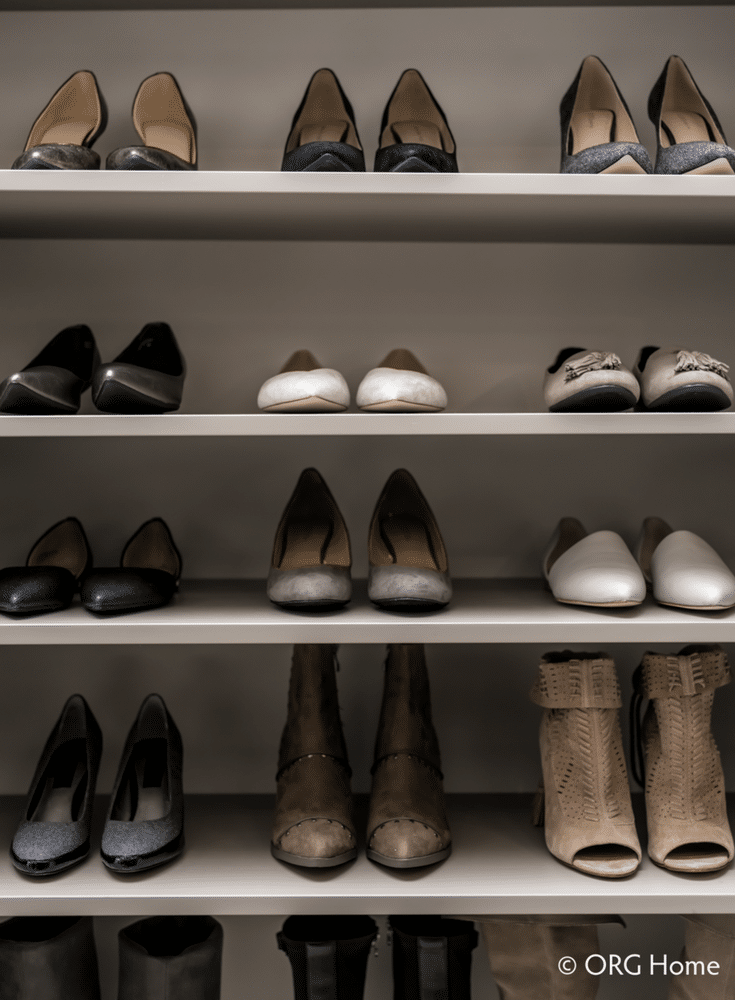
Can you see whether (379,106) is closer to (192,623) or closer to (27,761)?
(192,623)

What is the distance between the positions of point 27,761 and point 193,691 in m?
0.32

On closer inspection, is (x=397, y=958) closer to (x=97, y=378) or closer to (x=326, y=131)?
(x=97, y=378)

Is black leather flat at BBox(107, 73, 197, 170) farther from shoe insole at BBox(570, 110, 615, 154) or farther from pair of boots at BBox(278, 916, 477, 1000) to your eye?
pair of boots at BBox(278, 916, 477, 1000)

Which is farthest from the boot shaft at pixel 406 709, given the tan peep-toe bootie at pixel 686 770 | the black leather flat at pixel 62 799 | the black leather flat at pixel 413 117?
the black leather flat at pixel 413 117

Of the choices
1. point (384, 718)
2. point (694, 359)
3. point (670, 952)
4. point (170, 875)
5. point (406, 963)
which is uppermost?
point (694, 359)

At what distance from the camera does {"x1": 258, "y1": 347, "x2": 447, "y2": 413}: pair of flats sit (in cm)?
102

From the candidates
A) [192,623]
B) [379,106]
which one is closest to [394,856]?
[192,623]

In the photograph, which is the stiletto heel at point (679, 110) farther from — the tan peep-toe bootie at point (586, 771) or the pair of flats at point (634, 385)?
the tan peep-toe bootie at point (586, 771)

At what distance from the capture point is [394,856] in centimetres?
103

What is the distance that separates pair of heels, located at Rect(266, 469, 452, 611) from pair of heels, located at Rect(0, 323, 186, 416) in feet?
0.88

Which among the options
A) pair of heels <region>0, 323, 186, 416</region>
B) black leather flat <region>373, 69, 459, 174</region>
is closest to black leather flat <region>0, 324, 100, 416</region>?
pair of heels <region>0, 323, 186, 416</region>

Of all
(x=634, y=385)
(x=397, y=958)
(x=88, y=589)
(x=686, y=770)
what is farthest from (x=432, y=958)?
(x=634, y=385)

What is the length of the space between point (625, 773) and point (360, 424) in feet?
2.11

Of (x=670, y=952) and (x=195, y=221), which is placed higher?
(x=195, y=221)
